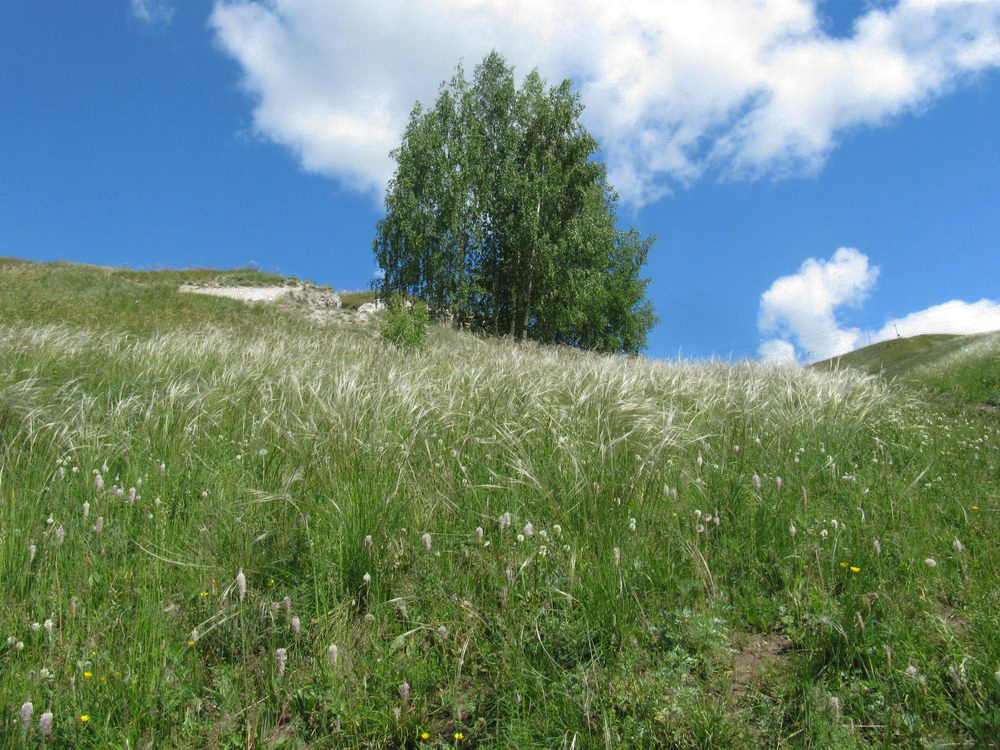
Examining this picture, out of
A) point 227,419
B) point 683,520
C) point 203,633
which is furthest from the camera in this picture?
point 227,419

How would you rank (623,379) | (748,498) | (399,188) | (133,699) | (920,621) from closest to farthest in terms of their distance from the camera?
1. (133,699)
2. (920,621)
3. (748,498)
4. (623,379)
5. (399,188)

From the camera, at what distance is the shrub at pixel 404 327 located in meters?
14.2

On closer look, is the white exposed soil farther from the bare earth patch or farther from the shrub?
the bare earth patch

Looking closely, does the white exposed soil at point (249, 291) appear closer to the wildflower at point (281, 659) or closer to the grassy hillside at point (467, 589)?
A: the grassy hillside at point (467, 589)

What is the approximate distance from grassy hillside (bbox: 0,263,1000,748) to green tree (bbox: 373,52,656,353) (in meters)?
25.9

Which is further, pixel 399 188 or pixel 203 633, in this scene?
pixel 399 188

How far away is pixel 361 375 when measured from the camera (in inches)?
275

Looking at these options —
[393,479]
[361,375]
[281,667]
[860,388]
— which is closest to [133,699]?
[281,667]

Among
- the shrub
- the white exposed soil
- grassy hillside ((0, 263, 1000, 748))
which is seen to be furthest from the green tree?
grassy hillside ((0, 263, 1000, 748))

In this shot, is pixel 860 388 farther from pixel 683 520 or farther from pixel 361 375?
pixel 361 375

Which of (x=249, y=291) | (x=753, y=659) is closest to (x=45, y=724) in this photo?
(x=753, y=659)

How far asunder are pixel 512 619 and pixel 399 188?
98.3ft

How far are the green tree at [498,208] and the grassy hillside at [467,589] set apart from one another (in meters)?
25.9

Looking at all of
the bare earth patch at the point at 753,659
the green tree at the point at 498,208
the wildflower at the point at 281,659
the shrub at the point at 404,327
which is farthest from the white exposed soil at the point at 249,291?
the bare earth patch at the point at 753,659
